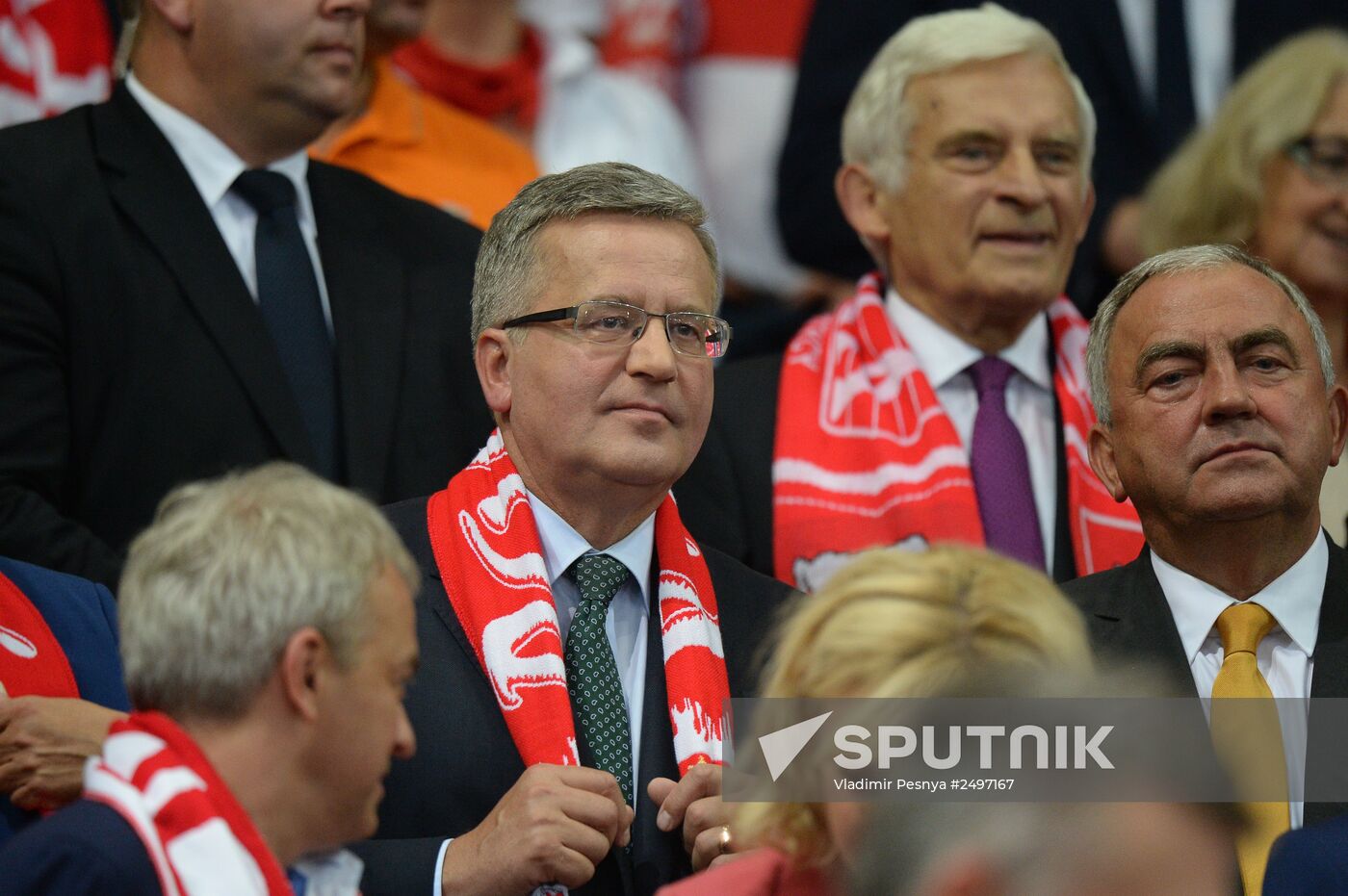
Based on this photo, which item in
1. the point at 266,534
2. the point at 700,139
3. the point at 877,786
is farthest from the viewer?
the point at 700,139

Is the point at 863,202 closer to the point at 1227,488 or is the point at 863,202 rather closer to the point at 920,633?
the point at 1227,488

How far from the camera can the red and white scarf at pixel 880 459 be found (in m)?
4.03


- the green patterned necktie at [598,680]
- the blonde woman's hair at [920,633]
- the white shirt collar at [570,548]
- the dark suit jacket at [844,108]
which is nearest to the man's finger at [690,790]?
the green patterned necktie at [598,680]

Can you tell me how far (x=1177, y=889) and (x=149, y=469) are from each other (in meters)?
2.31

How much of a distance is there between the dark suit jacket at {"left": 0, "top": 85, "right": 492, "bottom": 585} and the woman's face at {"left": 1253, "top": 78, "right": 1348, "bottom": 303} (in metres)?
1.88

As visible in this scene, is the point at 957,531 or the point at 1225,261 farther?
the point at 957,531

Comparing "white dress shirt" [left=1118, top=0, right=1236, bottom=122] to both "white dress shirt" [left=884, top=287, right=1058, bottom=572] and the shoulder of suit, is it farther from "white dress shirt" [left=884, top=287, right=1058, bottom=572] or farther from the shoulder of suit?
the shoulder of suit

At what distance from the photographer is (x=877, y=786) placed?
2.10m

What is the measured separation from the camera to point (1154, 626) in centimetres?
328

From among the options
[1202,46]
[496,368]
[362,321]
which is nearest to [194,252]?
[362,321]

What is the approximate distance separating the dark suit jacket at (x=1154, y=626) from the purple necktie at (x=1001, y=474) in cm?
57

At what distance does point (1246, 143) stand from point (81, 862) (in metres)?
3.35

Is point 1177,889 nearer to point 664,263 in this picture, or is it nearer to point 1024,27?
point 664,263

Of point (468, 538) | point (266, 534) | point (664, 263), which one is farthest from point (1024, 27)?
point (266, 534)
